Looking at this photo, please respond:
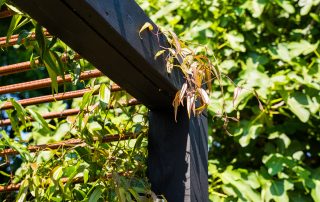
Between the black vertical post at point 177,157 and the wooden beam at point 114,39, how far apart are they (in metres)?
0.09

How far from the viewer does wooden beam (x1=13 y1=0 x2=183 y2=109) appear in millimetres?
1155

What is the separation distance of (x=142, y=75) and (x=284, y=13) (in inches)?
68.7

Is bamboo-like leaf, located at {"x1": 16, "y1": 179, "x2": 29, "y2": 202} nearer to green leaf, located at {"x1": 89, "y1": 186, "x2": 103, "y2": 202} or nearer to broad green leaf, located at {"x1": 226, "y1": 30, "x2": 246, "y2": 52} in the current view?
green leaf, located at {"x1": 89, "y1": 186, "x2": 103, "y2": 202}

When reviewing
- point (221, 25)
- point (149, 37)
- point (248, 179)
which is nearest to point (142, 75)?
point (149, 37)

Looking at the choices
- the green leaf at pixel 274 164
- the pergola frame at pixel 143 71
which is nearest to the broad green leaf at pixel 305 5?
the green leaf at pixel 274 164

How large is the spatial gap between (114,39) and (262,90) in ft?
4.58

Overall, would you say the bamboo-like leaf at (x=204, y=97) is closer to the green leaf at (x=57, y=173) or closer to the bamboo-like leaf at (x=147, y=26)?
the bamboo-like leaf at (x=147, y=26)

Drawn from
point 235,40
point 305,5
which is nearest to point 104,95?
point 235,40

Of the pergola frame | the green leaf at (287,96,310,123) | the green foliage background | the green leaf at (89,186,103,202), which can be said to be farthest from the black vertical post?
the green leaf at (287,96,310,123)

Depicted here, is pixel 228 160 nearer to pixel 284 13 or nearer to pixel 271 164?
pixel 271 164

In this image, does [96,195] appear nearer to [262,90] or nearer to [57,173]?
[57,173]

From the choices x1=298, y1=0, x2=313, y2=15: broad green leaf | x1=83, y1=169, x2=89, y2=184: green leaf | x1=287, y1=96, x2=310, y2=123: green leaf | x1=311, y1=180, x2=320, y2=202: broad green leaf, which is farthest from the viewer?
x1=298, y1=0, x2=313, y2=15: broad green leaf

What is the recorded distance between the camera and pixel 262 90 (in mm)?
2572

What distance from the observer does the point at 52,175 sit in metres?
1.70
